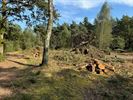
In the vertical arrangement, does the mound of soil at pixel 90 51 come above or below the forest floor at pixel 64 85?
above

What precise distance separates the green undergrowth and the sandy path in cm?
33

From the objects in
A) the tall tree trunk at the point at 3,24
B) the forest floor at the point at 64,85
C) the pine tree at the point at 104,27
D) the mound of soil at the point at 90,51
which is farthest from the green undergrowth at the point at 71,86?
the pine tree at the point at 104,27

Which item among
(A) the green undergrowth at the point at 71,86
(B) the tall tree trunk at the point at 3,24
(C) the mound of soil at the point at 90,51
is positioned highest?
(B) the tall tree trunk at the point at 3,24

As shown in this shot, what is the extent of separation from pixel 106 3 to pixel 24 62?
2050 inches

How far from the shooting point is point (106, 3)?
69.9 metres

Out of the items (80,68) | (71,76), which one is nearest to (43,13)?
(80,68)

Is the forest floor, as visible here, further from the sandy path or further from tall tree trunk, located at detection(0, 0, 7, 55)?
tall tree trunk, located at detection(0, 0, 7, 55)

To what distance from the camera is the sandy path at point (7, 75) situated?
12.6 m

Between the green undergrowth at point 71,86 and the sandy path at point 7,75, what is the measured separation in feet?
1.07

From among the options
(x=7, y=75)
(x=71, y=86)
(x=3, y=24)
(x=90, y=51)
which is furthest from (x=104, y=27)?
(x=71, y=86)

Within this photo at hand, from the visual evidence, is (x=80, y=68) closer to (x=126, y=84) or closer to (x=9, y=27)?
(x=126, y=84)

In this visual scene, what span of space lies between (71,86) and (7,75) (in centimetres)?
388

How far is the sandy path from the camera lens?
12.6m

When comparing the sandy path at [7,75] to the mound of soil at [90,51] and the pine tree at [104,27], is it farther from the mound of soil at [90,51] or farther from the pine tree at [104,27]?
the pine tree at [104,27]
